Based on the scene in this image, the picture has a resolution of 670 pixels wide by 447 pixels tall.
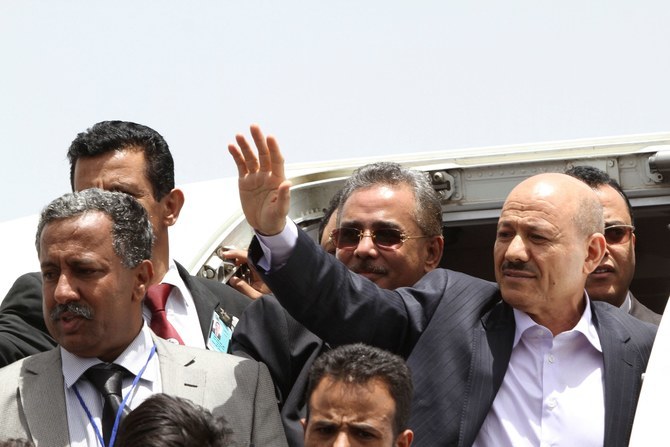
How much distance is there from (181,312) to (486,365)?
4.39 feet

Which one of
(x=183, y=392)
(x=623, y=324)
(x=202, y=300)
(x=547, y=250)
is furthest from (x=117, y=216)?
(x=623, y=324)

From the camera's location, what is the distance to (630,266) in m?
5.65

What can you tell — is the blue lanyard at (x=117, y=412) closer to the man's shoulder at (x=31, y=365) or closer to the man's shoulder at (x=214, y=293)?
the man's shoulder at (x=31, y=365)

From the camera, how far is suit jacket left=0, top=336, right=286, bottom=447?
162 inches

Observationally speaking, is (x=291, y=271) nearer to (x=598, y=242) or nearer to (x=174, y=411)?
(x=174, y=411)

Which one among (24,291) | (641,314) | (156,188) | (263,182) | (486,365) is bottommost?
(641,314)

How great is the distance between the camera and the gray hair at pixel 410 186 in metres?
5.32

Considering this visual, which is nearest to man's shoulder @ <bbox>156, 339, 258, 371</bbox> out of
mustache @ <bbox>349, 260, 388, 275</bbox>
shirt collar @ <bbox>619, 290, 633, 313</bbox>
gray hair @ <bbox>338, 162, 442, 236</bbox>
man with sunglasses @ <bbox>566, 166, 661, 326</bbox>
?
mustache @ <bbox>349, 260, 388, 275</bbox>

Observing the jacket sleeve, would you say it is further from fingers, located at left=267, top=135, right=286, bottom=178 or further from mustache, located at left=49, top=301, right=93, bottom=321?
fingers, located at left=267, top=135, right=286, bottom=178

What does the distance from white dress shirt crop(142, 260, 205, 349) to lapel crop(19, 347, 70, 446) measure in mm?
805

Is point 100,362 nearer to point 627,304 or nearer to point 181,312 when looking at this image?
point 181,312

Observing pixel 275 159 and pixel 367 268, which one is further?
pixel 367 268

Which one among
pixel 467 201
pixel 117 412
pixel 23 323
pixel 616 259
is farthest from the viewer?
pixel 467 201

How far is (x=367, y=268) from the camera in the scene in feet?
16.6
